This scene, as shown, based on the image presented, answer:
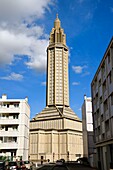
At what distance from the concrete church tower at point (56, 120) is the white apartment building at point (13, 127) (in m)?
31.4

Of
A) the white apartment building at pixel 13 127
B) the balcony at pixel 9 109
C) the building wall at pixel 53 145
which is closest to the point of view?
the white apartment building at pixel 13 127

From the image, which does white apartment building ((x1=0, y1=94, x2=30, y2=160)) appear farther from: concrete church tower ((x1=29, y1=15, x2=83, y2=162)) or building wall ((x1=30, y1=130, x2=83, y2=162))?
building wall ((x1=30, y1=130, x2=83, y2=162))

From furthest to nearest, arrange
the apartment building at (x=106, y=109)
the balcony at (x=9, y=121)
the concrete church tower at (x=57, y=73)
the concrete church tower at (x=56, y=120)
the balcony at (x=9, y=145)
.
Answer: the concrete church tower at (x=57, y=73) → the concrete church tower at (x=56, y=120) → the balcony at (x=9, y=121) → the balcony at (x=9, y=145) → the apartment building at (x=106, y=109)

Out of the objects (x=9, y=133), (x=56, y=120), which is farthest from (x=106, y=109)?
(x=56, y=120)

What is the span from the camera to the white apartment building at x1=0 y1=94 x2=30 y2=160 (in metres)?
45.8

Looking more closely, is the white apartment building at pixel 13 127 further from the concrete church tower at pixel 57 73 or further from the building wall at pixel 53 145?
the concrete church tower at pixel 57 73

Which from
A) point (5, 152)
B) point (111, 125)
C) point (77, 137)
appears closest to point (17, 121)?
point (5, 152)

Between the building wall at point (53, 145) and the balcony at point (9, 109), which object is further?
the building wall at point (53, 145)

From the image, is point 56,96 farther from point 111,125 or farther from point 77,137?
point 111,125

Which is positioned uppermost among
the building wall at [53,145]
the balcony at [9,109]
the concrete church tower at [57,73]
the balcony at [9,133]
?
the concrete church tower at [57,73]

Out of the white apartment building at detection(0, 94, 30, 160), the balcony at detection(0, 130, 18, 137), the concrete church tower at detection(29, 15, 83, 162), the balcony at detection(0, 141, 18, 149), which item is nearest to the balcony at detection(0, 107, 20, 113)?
the white apartment building at detection(0, 94, 30, 160)

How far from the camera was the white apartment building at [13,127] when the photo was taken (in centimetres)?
4575

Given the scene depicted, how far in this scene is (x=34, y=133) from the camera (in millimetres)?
83375

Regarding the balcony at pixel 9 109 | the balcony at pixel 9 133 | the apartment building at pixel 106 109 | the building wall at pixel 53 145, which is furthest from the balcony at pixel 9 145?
the building wall at pixel 53 145
